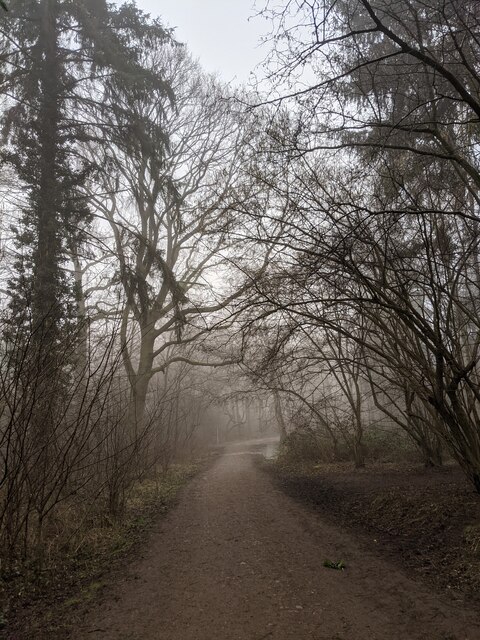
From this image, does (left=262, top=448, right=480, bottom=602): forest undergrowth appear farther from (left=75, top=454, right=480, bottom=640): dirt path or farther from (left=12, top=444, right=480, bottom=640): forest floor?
(left=75, top=454, right=480, bottom=640): dirt path

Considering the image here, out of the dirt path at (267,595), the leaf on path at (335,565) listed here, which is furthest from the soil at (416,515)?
the leaf on path at (335,565)

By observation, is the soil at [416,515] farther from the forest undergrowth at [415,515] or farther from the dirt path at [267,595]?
the dirt path at [267,595]

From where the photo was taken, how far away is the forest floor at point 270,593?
3.51 m

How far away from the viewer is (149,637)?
3461 mm

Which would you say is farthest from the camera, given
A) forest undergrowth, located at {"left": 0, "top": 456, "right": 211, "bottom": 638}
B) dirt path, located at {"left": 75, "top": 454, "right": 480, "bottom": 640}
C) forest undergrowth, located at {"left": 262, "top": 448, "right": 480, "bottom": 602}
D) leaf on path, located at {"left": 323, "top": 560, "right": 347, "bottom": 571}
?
leaf on path, located at {"left": 323, "top": 560, "right": 347, "bottom": 571}

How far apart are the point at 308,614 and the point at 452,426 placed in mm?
3463

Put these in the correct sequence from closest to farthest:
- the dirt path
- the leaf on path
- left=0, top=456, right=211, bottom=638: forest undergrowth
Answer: the dirt path < left=0, top=456, right=211, bottom=638: forest undergrowth < the leaf on path

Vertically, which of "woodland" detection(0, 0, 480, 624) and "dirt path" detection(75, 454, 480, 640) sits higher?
"woodland" detection(0, 0, 480, 624)

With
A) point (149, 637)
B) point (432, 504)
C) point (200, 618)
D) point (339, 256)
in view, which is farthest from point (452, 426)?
point (149, 637)

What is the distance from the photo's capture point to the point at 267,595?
4.21m

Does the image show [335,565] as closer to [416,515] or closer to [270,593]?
[270,593]

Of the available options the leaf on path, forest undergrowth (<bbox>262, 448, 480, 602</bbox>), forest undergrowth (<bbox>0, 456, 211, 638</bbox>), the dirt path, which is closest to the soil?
forest undergrowth (<bbox>262, 448, 480, 602</bbox>)

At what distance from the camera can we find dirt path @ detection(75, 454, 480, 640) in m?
3.49

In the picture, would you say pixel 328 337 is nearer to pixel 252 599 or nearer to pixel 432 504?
pixel 432 504
